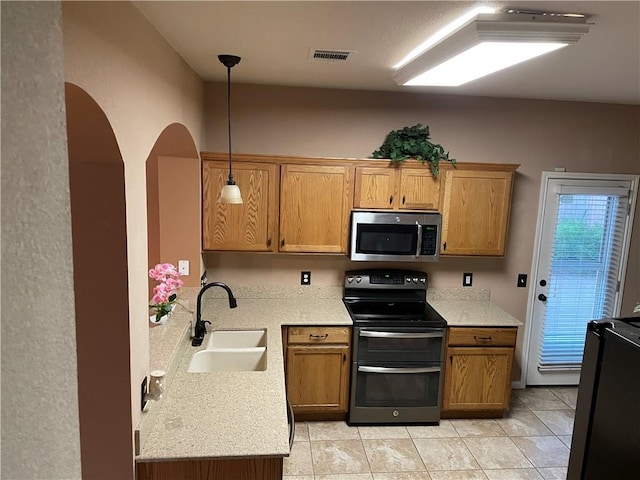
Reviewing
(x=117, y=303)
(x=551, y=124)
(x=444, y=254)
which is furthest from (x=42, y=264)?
(x=551, y=124)

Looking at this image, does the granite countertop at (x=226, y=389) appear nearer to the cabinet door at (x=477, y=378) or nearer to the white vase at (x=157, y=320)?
the white vase at (x=157, y=320)

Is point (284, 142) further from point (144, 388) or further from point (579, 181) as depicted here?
point (579, 181)

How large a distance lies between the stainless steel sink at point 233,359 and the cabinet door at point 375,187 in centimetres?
132

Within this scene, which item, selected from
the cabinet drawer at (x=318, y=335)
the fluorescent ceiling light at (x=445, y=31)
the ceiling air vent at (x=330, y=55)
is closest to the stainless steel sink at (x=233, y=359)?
the cabinet drawer at (x=318, y=335)

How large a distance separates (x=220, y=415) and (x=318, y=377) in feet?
4.37

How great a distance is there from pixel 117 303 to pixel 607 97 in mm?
3744

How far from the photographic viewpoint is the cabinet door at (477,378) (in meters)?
3.21

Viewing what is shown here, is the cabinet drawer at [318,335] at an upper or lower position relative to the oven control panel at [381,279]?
lower

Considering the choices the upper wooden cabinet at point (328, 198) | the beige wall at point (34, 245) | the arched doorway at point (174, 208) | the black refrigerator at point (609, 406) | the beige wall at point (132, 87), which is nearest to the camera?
the beige wall at point (34, 245)

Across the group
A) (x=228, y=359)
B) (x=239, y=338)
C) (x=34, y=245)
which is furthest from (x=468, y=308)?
(x=34, y=245)

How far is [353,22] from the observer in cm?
178

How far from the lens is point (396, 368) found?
123 inches

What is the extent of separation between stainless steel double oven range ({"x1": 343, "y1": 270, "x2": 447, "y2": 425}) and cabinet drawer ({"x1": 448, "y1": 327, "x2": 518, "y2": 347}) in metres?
0.11

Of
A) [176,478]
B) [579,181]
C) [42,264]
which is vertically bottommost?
[176,478]
